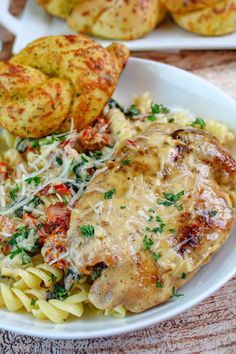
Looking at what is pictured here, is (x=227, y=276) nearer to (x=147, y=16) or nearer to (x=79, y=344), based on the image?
(x=79, y=344)

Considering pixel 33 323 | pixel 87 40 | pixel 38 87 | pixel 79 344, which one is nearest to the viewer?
pixel 33 323

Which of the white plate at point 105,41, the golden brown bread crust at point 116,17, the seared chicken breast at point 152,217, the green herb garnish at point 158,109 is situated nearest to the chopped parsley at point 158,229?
the seared chicken breast at point 152,217

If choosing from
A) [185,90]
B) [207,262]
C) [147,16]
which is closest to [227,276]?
[207,262]

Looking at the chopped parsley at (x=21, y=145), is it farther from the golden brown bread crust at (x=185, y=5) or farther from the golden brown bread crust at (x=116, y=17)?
the golden brown bread crust at (x=185, y=5)

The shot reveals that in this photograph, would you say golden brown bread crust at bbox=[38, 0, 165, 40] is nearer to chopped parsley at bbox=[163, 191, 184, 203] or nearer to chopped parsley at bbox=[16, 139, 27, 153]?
chopped parsley at bbox=[16, 139, 27, 153]

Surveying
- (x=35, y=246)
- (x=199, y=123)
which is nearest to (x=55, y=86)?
(x=199, y=123)

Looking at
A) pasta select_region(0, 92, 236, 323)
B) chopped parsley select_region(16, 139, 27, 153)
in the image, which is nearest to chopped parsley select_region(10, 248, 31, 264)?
pasta select_region(0, 92, 236, 323)
